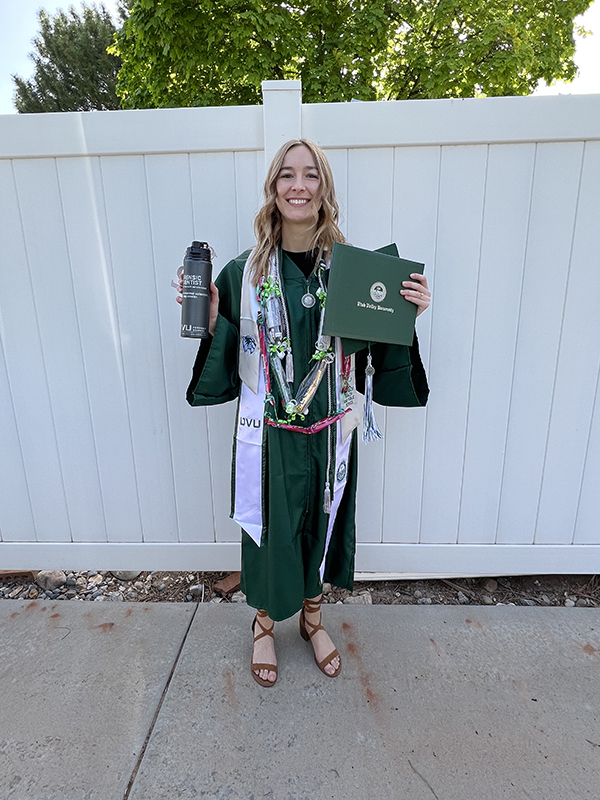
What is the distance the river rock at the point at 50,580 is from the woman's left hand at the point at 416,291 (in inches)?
90.5

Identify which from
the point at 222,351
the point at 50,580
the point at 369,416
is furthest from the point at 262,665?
the point at 50,580

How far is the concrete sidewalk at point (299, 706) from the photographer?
1.46 meters

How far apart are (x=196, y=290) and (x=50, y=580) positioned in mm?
2010

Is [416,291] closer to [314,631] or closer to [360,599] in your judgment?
[314,631]

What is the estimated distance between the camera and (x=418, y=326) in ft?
6.46

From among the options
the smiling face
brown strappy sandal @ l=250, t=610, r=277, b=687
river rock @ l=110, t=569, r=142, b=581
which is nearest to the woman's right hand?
the smiling face

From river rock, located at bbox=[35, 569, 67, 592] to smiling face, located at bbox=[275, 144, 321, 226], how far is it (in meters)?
2.23

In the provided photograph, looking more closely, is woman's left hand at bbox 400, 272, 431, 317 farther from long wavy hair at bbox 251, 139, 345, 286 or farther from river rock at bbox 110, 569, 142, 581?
river rock at bbox 110, 569, 142, 581

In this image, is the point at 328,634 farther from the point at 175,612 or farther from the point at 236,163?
the point at 236,163

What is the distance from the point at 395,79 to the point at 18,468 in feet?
29.9

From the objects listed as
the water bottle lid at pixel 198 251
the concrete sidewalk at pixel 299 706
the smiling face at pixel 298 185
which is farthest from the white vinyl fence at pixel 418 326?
the water bottle lid at pixel 198 251

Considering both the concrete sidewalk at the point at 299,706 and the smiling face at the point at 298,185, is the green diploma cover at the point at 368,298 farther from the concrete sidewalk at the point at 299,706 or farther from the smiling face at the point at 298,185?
the concrete sidewalk at the point at 299,706

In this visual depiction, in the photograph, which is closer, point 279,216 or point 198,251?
point 198,251

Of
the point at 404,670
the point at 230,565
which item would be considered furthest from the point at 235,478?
the point at 404,670
